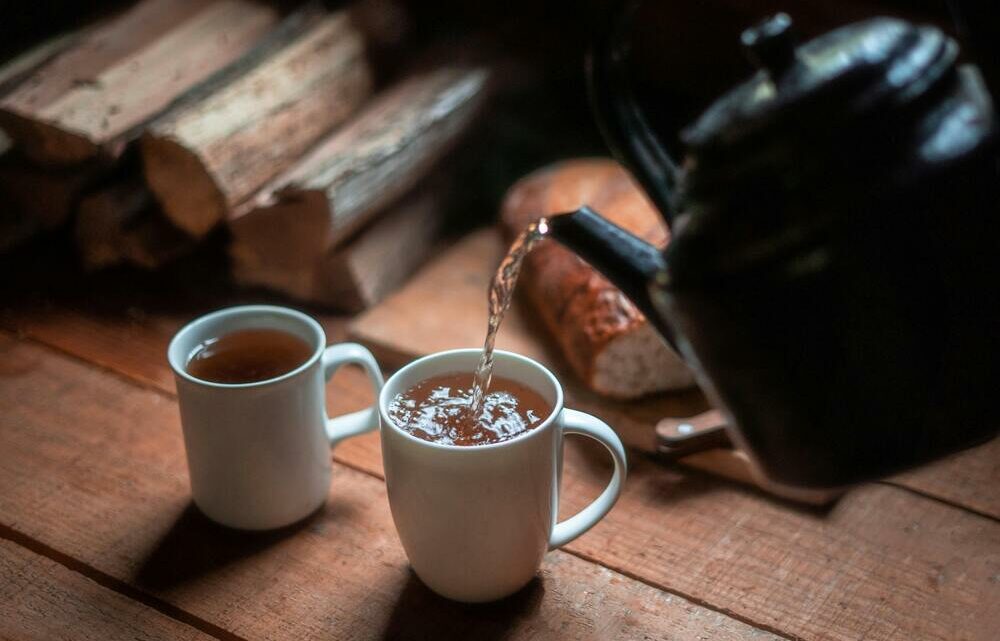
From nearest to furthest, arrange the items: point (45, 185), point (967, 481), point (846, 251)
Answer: point (846, 251), point (967, 481), point (45, 185)

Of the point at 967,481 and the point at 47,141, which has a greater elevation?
the point at 47,141

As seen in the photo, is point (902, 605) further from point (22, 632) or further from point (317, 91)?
point (317, 91)

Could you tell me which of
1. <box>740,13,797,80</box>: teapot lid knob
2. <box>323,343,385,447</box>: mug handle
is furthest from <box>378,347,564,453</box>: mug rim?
<box>740,13,797,80</box>: teapot lid knob

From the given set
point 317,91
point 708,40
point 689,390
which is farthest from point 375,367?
point 708,40

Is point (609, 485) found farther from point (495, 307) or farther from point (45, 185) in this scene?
point (45, 185)

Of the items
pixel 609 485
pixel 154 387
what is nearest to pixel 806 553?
pixel 609 485

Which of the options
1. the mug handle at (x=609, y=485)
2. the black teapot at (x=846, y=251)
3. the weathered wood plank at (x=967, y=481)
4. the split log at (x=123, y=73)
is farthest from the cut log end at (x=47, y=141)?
the weathered wood plank at (x=967, y=481)

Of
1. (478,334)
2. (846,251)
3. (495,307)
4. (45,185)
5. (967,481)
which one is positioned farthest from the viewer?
(45,185)

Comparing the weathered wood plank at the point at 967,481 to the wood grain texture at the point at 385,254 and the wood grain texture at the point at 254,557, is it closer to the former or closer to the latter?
the wood grain texture at the point at 254,557
